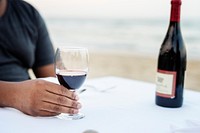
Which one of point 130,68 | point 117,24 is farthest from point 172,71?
point 117,24

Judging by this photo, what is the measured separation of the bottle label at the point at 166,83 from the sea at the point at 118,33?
20.6 ft

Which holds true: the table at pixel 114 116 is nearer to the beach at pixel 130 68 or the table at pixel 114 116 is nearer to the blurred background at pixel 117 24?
the beach at pixel 130 68

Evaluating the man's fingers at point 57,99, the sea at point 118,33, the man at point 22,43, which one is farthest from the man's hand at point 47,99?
the sea at point 118,33

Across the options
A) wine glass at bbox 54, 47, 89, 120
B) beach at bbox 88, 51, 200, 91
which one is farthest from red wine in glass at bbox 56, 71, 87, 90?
beach at bbox 88, 51, 200, 91

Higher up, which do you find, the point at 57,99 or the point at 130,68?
the point at 57,99

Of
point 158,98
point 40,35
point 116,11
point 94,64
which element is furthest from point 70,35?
point 158,98

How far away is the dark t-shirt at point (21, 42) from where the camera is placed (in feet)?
4.86

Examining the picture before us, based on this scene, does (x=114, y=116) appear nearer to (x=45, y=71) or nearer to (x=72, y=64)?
(x=72, y=64)

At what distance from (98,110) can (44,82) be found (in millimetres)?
189

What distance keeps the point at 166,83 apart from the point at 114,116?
0.71 ft

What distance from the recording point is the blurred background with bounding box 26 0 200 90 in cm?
772

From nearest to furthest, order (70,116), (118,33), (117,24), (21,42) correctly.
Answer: (70,116), (21,42), (118,33), (117,24)

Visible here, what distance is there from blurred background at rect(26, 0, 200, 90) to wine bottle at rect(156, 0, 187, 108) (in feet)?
17.7

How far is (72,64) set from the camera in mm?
865
